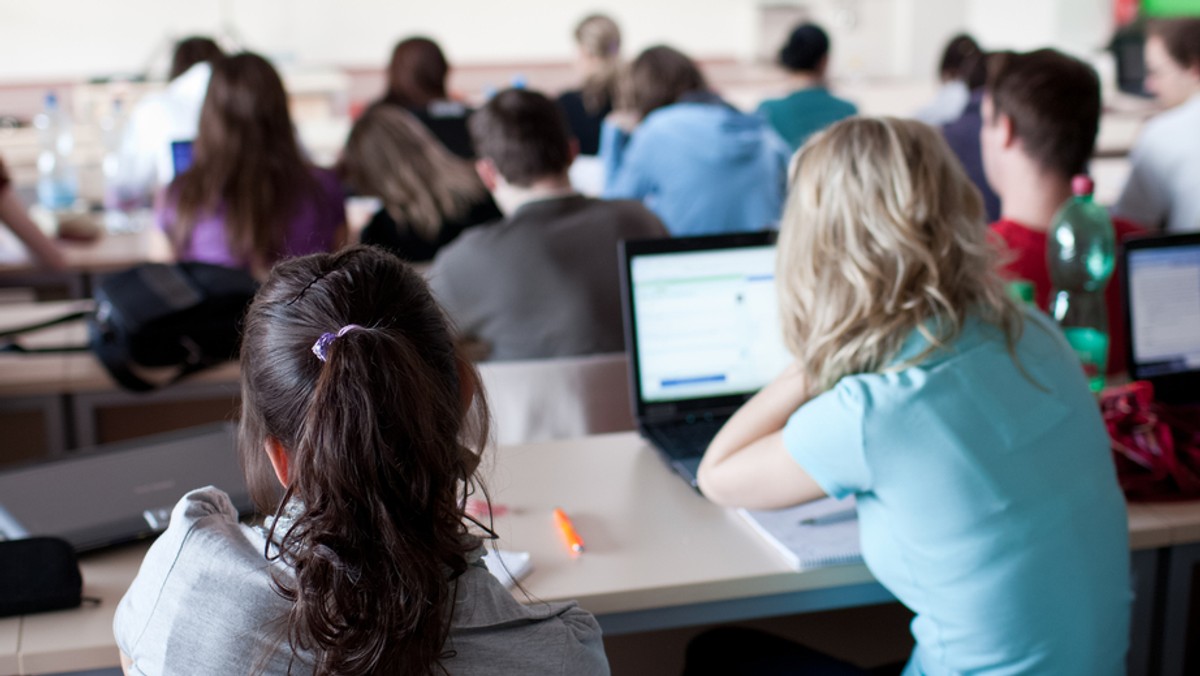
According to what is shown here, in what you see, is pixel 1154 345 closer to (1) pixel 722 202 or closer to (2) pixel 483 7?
(1) pixel 722 202

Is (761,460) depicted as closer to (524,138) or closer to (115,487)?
(115,487)

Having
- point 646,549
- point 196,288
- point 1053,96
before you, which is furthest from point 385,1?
point 646,549

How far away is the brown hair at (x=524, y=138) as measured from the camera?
2.67m

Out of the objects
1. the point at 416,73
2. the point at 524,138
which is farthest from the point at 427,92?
the point at 524,138

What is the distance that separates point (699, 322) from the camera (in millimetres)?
1904

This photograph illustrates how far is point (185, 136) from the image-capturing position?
153 inches

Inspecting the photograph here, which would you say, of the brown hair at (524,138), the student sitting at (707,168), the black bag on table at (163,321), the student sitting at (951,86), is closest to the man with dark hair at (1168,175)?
the student sitting at (707,168)

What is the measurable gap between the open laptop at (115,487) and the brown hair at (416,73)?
3342 millimetres

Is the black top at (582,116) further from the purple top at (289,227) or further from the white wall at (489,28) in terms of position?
the purple top at (289,227)

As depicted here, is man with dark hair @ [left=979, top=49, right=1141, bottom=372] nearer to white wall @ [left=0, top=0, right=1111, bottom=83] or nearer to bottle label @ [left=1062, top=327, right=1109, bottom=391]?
bottle label @ [left=1062, top=327, right=1109, bottom=391]

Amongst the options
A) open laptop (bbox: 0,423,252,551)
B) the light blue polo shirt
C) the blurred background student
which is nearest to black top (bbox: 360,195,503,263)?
open laptop (bbox: 0,423,252,551)

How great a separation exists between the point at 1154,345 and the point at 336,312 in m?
1.59

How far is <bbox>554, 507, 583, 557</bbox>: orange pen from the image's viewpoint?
149cm

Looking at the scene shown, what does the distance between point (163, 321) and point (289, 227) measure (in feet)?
2.32
